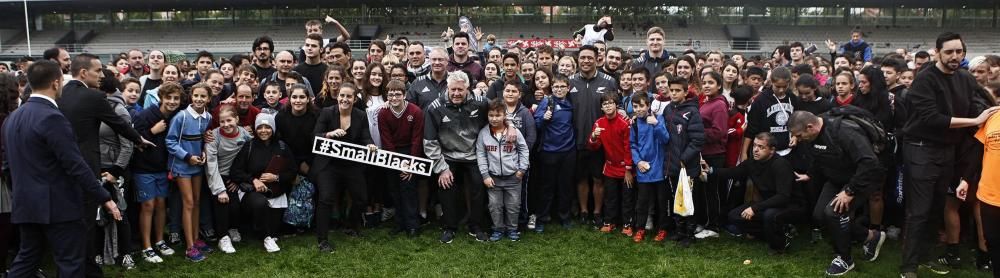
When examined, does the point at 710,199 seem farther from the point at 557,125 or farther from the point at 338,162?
the point at 338,162

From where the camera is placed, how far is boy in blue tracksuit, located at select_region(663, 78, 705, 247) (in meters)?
6.13

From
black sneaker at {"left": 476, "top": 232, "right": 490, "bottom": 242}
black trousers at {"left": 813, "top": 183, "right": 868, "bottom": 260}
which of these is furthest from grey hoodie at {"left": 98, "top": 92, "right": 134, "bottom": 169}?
black trousers at {"left": 813, "top": 183, "right": 868, "bottom": 260}

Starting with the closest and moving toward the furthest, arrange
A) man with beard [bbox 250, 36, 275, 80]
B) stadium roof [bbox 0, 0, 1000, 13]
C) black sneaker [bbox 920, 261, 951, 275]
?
1. black sneaker [bbox 920, 261, 951, 275]
2. man with beard [bbox 250, 36, 275, 80]
3. stadium roof [bbox 0, 0, 1000, 13]

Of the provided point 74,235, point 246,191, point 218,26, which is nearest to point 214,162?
point 246,191

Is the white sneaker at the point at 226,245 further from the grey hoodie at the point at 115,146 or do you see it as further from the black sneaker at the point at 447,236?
the black sneaker at the point at 447,236

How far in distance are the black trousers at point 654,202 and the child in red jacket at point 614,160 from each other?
13 cm

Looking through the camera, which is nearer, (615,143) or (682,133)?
(682,133)

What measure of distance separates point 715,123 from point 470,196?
2.56 metres

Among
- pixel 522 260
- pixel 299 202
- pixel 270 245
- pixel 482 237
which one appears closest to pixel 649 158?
pixel 522 260

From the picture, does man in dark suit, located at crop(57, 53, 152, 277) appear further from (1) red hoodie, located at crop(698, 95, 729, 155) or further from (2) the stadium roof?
(2) the stadium roof

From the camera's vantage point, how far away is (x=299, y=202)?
22.0 feet

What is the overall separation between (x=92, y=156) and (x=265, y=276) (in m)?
1.63

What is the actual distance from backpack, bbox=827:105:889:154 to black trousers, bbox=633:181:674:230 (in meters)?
1.67

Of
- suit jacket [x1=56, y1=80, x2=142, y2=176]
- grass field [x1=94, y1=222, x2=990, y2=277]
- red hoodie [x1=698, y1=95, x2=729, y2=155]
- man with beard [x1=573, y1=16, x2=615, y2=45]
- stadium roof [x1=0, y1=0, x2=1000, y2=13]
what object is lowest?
grass field [x1=94, y1=222, x2=990, y2=277]
